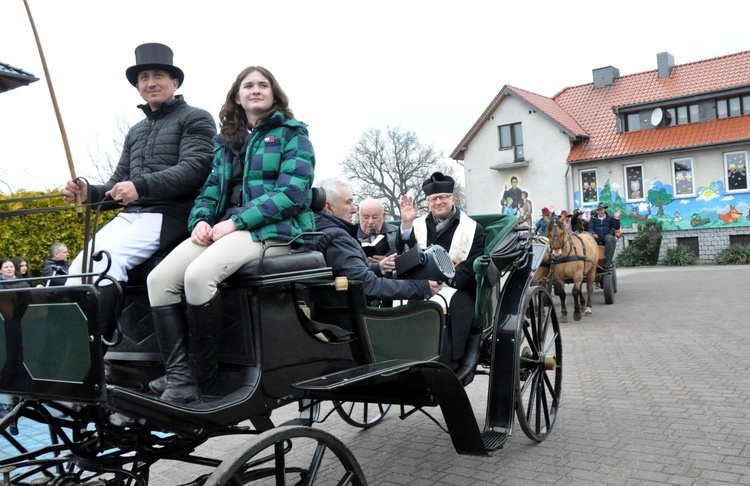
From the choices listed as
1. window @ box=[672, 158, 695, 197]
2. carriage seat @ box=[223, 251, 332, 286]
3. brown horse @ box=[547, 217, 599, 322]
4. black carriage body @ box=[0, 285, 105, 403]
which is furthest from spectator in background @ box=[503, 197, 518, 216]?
black carriage body @ box=[0, 285, 105, 403]

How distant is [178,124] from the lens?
3.28 meters

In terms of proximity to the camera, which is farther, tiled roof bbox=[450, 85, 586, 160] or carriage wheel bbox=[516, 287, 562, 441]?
tiled roof bbox=[450, 85, 586, 160]

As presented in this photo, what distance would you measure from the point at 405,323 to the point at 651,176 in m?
28.1

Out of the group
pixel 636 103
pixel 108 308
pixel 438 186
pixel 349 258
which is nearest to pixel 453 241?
pixel 438 186

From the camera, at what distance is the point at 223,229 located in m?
2.84

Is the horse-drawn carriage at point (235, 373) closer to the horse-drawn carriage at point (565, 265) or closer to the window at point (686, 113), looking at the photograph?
the horse-drawn carriage at point (565, 265)

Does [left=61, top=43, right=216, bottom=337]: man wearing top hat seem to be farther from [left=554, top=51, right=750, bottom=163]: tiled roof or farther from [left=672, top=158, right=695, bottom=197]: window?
[left=672, top=158, right=695, bottom=197]: window

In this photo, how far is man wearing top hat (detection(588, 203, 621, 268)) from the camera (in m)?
15.1

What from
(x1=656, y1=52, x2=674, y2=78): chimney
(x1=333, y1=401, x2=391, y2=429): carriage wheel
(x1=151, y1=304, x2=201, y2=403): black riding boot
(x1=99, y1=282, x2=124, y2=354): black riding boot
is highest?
(x1=656, y1=52, x2=674, y2=78): chimney

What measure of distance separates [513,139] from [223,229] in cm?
3068

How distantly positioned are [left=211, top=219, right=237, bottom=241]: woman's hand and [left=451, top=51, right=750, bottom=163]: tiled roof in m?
28.3

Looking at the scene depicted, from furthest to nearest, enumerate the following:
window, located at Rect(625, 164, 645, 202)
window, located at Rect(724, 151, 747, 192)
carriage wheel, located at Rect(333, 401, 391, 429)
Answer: window, located at Rect(625, 164, 645, 202) → window, located at Rect(724, 151, 747, 192) → carriage wheel, located at Rect(333, 401, 391, 429)

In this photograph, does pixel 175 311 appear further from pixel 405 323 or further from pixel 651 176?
pixel 651 176

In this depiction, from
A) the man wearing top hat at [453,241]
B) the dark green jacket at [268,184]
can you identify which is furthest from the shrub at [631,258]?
the dark green jacket at [268,184]
